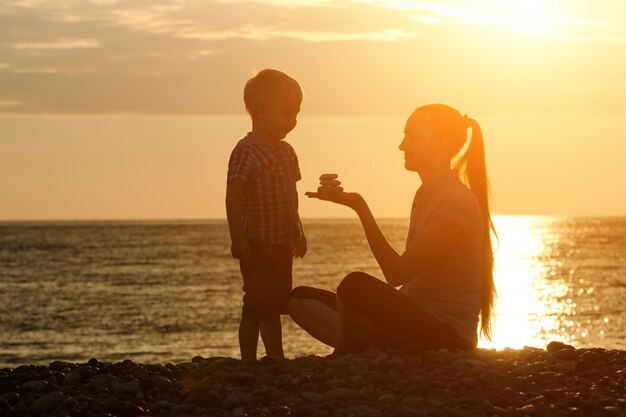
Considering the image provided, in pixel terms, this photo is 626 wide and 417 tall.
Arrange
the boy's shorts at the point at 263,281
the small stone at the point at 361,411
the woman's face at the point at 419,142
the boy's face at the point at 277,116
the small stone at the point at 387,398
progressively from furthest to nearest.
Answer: the boy's face at the point at 277,116, the boy's shorts at the point at 263,281, the woman's face at the point at 419,142, the small stone at the point at 387,398, the small stone at the point at 361,411

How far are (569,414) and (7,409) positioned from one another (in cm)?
376

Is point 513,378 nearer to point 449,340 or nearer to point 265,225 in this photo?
point 449,340

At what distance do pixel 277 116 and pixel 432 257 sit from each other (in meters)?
2.13

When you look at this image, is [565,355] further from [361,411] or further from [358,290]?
[361,411]

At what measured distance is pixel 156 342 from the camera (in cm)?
3816

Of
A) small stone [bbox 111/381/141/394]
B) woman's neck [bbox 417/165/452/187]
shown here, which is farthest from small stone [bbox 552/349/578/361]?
small stone [bbox 111/381/141/394]

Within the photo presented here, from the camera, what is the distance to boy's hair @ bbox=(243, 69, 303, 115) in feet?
30.7

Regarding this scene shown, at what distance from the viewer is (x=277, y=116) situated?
941cm

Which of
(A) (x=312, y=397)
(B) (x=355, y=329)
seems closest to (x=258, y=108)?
(B) (x=355, y=329)

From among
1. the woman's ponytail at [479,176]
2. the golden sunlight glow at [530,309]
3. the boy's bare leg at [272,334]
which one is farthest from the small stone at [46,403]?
the golden sunlight glow at [530,309]

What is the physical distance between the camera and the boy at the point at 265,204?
9.25 m

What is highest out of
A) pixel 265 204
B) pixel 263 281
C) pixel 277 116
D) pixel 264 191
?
pixel 277 116

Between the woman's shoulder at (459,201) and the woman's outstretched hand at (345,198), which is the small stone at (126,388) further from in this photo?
the woman's shoulder at (459,201)

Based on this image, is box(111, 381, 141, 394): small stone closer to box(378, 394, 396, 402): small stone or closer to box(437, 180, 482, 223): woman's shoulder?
box(378, 394, 396, 402): small stone
